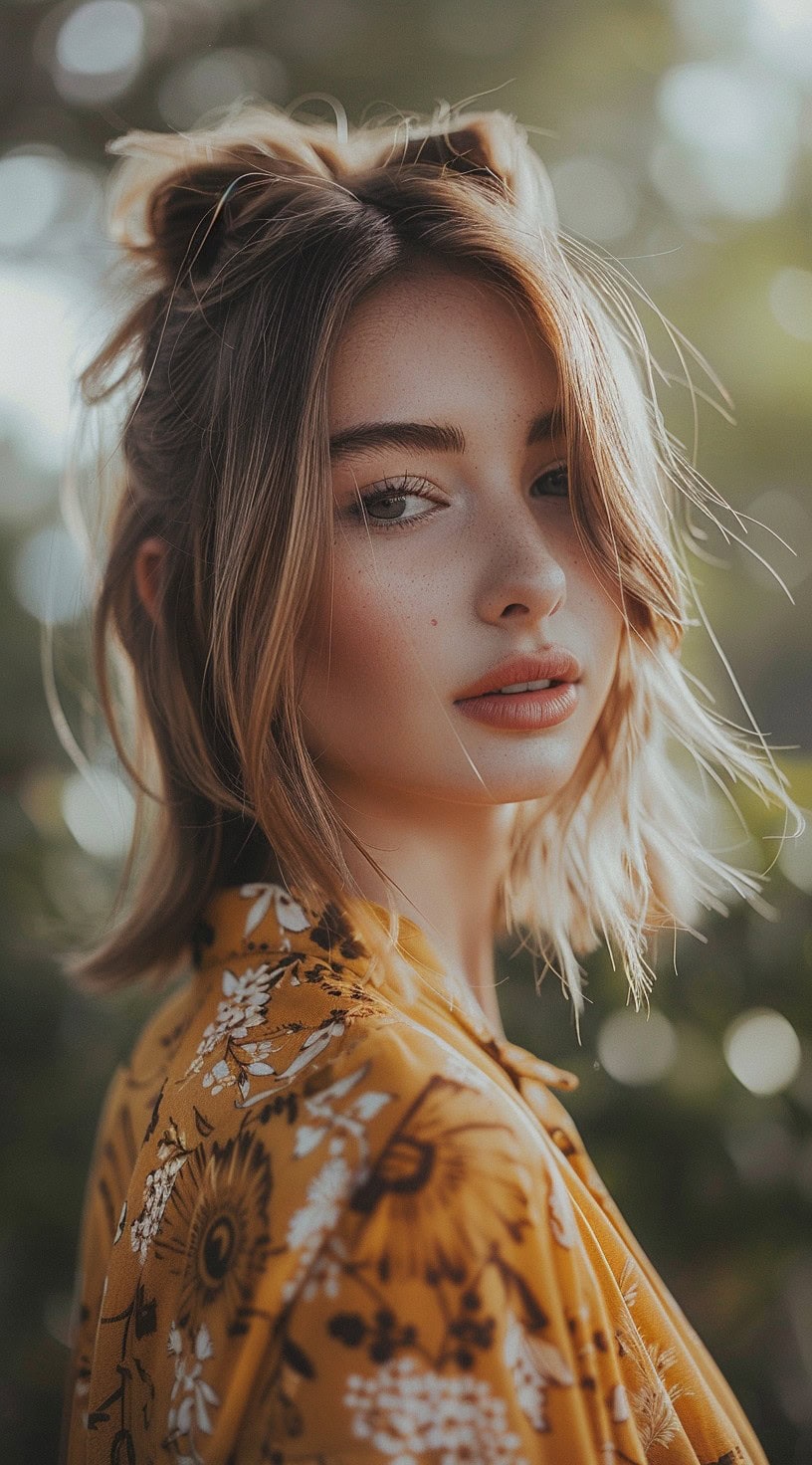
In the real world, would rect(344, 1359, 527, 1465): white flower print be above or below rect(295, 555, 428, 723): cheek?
below

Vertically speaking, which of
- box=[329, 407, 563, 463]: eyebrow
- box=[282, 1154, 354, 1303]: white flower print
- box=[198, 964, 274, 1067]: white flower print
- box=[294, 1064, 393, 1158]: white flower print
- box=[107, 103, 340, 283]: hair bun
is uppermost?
box=[107, 103, 340, 283]: hair bun

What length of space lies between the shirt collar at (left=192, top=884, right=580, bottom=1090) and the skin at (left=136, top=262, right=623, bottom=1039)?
0.11m

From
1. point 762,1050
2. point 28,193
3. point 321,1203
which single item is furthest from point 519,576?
point 28,193

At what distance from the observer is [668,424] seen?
1747 mm

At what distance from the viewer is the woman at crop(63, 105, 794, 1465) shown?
57 centimetres

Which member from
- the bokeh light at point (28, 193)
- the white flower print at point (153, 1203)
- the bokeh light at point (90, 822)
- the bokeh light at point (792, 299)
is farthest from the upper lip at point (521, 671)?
the bokeh light at point (28, 193)

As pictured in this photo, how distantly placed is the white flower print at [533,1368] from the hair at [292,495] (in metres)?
0.30

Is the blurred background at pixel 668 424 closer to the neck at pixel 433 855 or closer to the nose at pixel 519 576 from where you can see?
the neck at pixel 433 855

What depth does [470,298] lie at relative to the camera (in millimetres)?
799

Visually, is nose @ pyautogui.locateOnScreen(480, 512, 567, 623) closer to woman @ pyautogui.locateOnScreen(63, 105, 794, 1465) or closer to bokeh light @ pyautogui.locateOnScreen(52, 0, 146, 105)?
woman @ pyautogui.locateOnScreen(63, 105, 794, 1465)

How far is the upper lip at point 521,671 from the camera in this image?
787 mm

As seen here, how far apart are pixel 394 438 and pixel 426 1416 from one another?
57 cm

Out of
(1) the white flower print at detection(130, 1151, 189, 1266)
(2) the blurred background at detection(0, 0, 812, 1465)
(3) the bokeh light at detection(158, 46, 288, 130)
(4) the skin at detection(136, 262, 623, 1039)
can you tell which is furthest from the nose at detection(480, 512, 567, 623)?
(3) the bokeh light at detection(158, 46, 288, 130)

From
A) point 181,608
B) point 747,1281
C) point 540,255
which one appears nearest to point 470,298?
point 540,255
